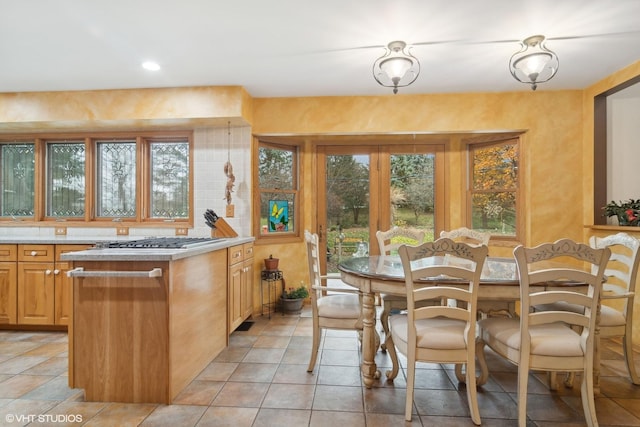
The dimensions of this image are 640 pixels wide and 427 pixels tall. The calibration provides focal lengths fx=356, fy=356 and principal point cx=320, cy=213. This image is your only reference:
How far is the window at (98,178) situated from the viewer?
4.17 m

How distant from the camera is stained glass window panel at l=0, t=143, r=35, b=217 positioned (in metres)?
4.24

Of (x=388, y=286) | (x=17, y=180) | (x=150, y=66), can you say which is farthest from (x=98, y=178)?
(x=388, y=286)

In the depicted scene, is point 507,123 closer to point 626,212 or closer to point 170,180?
point 626,212

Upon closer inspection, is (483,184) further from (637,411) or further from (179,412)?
(179,412)

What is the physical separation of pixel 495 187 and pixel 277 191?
2.59 m

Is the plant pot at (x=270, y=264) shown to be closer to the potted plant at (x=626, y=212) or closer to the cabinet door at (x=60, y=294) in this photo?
the cabinet door at (x=60, y=294)

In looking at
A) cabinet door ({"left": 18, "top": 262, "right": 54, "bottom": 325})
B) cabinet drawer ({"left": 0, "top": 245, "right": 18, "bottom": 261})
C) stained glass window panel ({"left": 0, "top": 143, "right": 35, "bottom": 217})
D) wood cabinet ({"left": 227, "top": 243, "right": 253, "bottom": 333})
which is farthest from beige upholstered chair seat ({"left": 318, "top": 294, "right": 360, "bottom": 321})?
stained glass window panel ({"left": 0, "top": 143, "right": 35, "bottom": 217})

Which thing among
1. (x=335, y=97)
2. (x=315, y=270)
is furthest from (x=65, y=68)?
(x=315, y=270)

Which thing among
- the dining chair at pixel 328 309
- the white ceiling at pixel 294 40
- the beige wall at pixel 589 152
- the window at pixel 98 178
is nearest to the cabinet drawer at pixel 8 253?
the window at pixel 98 178

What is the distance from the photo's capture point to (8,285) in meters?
3.45

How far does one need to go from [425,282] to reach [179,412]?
1632mm

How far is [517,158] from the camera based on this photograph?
4016 mm

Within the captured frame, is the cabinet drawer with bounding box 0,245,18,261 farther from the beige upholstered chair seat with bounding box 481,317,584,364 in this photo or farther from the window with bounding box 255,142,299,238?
the beige upholstered chair seat with bounding box 481,317,584,364

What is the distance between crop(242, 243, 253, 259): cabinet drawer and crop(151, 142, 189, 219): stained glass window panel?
921mm
